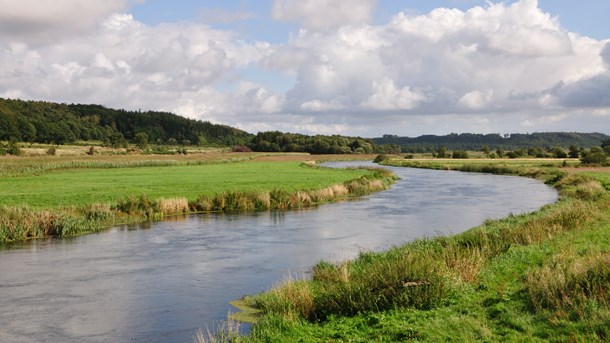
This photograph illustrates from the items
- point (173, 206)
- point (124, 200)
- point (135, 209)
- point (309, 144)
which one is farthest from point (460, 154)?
point (135, 209)

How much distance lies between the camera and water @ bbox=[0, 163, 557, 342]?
49.5ft

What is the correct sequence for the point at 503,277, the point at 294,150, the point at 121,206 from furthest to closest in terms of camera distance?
the point at 294,150
the point at 121,206
the point at 503,277

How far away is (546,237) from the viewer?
21812mm

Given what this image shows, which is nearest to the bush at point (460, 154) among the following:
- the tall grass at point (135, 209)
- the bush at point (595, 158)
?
the bush at point (595, 158)

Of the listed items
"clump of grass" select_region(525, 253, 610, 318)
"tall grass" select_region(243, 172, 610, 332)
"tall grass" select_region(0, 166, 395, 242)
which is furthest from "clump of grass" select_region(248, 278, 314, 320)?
"tall grass" select_region(0, 166, 395, 242)

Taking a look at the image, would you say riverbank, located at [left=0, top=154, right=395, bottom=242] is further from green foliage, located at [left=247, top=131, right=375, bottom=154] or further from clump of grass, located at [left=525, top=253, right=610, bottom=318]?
green foliage, located at [left=247, top=131, right=375, bottom=154]

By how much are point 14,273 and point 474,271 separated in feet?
52.7

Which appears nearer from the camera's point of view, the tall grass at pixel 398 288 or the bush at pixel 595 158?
the tall grass at pixel 398 288

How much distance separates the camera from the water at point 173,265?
49.5ft

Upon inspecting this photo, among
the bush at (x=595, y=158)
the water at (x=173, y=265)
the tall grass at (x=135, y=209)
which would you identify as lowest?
the water at (x=173, y=265)

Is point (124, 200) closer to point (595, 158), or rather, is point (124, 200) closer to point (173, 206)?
point (173, 206)

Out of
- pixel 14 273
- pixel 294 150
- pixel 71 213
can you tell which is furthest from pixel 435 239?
pixel 294 150

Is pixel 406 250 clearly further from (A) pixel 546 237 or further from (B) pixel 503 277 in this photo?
(A) pixel 546 237

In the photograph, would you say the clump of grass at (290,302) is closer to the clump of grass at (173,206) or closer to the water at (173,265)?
the water at (173,265)
